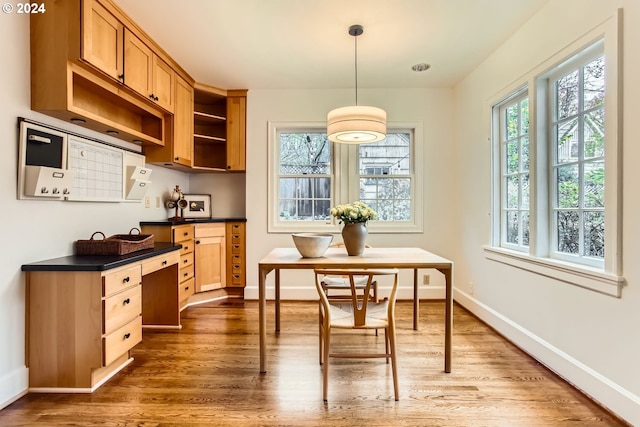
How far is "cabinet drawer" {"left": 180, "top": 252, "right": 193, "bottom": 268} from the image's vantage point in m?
3.21

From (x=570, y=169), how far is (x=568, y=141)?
0.64ft

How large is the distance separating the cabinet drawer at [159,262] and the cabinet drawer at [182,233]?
0.41 m

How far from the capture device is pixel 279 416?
65.4 inches

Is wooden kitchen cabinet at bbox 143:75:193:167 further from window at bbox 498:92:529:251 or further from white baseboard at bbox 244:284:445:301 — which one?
window at bbox 498:92:529:251

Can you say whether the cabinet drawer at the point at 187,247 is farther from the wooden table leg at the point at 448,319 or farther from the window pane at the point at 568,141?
the window pane at the point at 568,141

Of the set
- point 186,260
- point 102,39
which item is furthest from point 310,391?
point 102,39

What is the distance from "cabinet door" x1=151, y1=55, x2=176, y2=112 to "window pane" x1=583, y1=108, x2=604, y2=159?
10.7 ft

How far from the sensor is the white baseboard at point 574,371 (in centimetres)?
160

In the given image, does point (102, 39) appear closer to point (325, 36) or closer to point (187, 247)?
point (325, 36)

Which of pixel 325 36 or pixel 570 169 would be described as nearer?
pixel 570 169

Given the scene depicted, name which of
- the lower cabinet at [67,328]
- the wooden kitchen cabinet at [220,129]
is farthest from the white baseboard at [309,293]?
the lower cabinet at [67,328]

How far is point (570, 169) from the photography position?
6.91 ft

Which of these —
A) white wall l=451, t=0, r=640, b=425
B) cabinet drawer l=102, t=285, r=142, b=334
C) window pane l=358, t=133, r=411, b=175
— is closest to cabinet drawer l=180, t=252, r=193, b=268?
cabinet drawer l=102, t=285, r=142, b=334

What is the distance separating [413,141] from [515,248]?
173 centimetres
